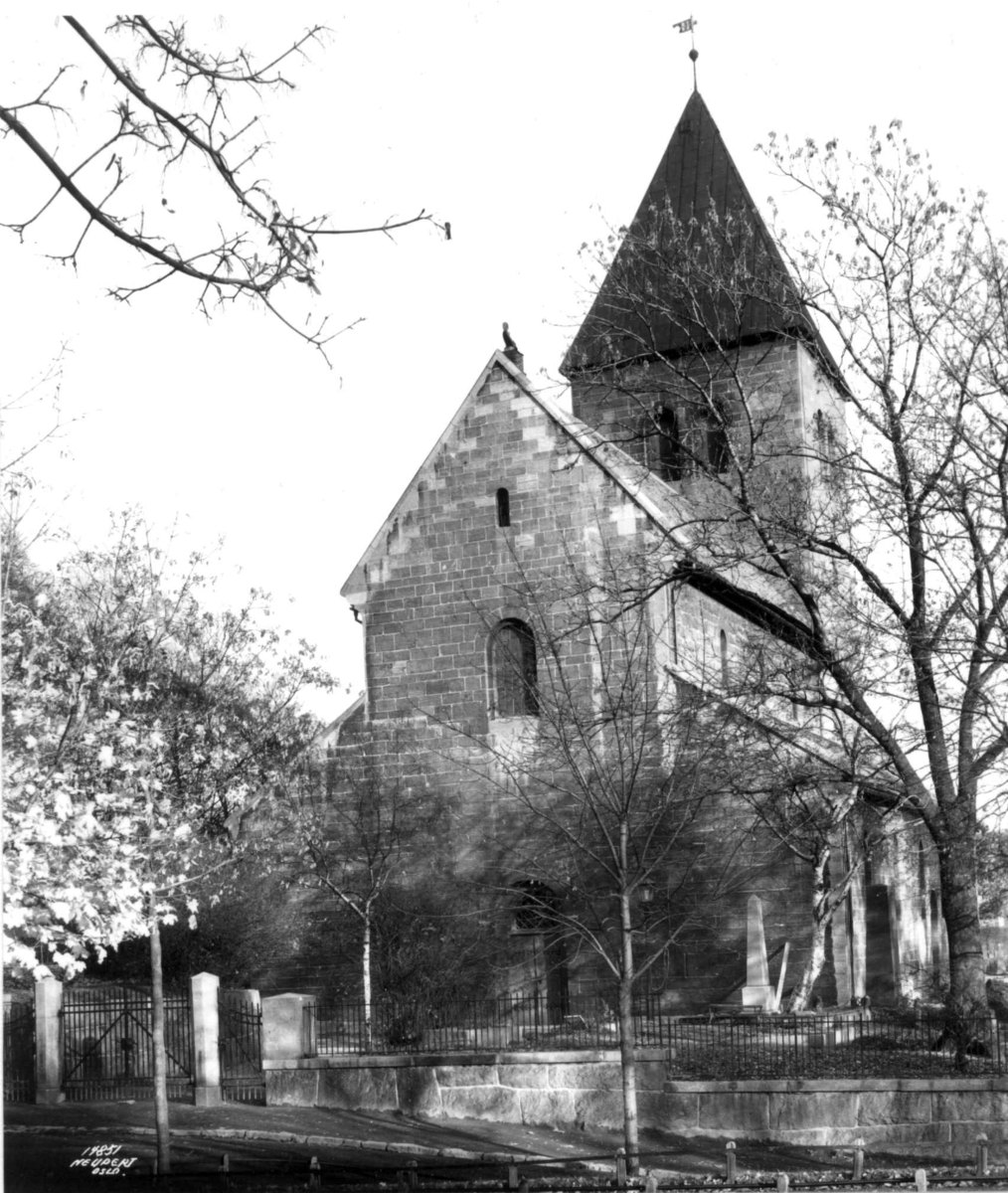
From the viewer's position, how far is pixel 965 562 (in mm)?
19219

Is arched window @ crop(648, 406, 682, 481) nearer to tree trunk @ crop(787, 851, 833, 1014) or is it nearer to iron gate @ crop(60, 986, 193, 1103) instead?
tree trunk @ crop(787, 851, 833, 1014)

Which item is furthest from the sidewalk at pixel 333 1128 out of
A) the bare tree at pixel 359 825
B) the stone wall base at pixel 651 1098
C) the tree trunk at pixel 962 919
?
the bare tree at pixel 359 825

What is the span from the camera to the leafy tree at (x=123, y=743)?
1343 centimetres

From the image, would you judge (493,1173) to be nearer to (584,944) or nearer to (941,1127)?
(941,1127)

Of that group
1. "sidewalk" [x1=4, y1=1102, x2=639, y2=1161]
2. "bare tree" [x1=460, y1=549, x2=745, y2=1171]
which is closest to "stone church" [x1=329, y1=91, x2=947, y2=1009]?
"bare tree" [x1=460, y1=549, x2=745, y2=1171]

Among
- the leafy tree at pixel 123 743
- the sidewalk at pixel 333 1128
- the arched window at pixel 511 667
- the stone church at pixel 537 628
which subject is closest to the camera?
the leafy tree at pixel 123 743

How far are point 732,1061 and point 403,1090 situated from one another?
432 centimetres

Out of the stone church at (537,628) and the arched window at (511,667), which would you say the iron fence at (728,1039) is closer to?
the stone church at (537,628)

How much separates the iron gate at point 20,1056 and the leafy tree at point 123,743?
1.01m

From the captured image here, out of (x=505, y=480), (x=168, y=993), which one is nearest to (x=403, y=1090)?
(x=168, y=993)

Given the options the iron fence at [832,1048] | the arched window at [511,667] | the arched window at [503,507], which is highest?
the arched window at [503,507]

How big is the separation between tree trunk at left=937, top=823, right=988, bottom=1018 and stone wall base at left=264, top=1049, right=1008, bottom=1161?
2.66 metres

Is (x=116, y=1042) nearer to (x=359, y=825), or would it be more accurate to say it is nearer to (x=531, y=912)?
(x=359, y=825)

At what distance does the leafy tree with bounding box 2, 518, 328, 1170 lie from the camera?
13430 millimetres
